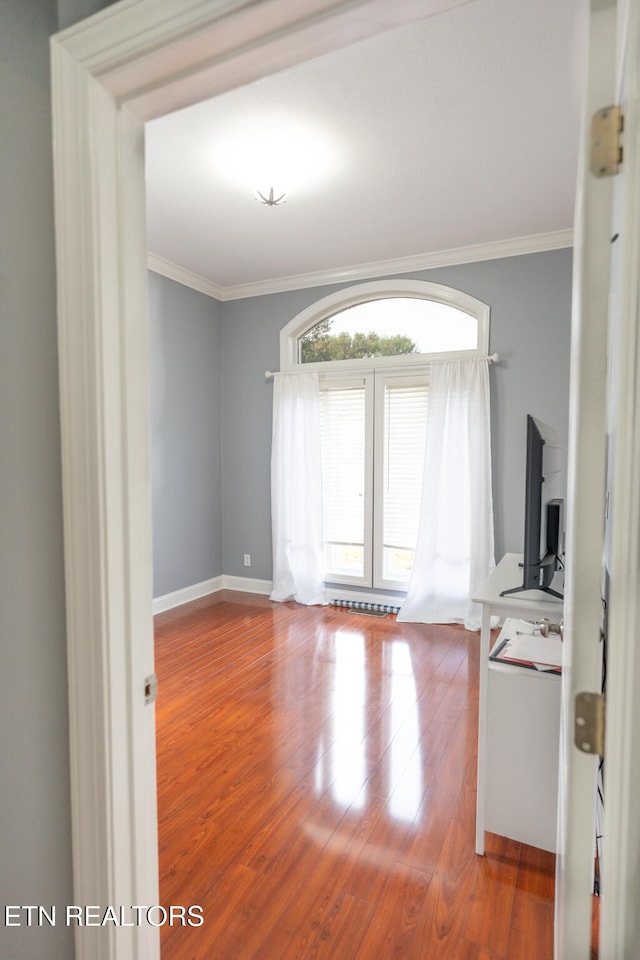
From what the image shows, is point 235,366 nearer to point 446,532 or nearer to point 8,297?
point 446,532

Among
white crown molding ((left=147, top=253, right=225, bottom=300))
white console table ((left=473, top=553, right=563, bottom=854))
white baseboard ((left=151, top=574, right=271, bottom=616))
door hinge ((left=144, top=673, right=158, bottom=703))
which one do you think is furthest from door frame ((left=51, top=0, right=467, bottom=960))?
white baseboard ((left=151, top=574, right=271, bottom=616))

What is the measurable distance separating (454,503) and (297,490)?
1.41 metres

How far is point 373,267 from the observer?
4336 mm

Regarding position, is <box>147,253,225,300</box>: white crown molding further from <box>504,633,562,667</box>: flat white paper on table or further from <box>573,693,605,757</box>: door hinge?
<box>573,693,605,757</box>: door hinge

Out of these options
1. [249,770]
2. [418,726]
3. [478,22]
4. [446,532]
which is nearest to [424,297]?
[446,532]

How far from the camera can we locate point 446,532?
162 inches

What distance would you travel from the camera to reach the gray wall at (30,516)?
0.99 metres

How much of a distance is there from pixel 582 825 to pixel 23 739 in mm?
1044

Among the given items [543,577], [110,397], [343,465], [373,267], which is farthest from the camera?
[343,465]

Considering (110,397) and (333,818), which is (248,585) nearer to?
(333,818)

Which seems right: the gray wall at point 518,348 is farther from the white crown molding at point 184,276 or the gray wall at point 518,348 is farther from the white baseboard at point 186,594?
the white baseboard at point 186,594

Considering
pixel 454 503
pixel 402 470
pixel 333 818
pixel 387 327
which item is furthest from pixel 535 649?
pixel 387 327

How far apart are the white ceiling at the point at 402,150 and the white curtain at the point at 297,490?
44.3 inches

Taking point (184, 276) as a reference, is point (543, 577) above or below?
below
